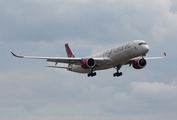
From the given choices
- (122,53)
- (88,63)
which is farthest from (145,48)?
(88,63)

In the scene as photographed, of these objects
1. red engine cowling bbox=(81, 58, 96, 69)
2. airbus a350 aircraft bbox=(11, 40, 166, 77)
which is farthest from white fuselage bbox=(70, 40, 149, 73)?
red engine cowling bbox=(81, 58, 96, 69)

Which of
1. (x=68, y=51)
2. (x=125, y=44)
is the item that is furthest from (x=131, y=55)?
(x=68, y=51)

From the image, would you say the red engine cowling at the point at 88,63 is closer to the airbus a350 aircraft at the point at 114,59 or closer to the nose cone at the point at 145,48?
the airbus a350 aircraft at the point at 114,59

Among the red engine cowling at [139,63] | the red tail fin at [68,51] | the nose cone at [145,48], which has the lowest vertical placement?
the nose cone at [145,48]

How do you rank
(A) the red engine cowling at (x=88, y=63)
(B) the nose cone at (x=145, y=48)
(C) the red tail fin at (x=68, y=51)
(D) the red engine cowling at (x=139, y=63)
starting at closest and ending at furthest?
(B) the nose cone at (x=145, y=48)
(A) the red engine cowling at (x=88, y=63)
(D) the red engine cowling at (x=139, y=63)
(C) the red tail fin at (x=68, y=51)

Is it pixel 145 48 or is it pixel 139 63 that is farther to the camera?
pixel 139 63

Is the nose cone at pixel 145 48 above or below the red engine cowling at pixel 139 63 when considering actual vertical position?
below

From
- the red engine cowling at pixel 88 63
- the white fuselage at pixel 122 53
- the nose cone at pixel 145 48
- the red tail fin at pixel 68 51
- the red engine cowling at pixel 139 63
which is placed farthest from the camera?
the red tail fin at pixel 68 51

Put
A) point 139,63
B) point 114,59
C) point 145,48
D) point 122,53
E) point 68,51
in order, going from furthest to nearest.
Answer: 1. point 68,51
2. point 139,63
3. point 114,59
4. point 122,53
5. point 145,48

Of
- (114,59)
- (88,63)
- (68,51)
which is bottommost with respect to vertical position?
(88,63)

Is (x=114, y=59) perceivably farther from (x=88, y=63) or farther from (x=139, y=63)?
(x=139, y=63)

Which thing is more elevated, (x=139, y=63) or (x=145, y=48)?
(x=139, y=63)

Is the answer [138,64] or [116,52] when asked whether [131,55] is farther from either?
[138,64]

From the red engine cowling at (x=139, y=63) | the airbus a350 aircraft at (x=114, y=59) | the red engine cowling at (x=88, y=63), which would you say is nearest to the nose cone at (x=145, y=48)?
the airbus a350 aircraft at (x=114, y=59)
